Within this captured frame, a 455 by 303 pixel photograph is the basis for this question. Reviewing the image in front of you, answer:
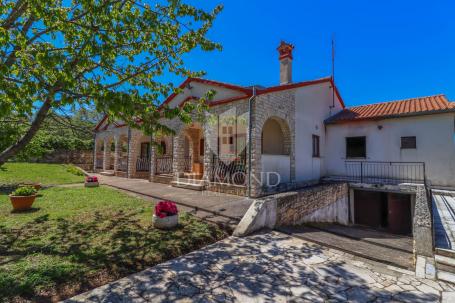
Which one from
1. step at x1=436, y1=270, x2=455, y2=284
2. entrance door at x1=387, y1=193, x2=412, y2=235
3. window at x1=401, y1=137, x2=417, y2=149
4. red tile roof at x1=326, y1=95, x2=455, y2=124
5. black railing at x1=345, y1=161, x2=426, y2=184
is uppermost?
red tile roof at x1=326, y1=95, x2=455, y2=124

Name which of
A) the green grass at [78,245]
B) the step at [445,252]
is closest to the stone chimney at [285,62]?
the green grass at [78,245]

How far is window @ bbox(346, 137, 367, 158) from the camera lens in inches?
499

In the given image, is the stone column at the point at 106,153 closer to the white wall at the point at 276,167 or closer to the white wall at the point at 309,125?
the white wall at the point at 276,167

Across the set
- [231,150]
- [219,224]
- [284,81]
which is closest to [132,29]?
[219,224]

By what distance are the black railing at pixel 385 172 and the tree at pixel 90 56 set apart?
443 inches

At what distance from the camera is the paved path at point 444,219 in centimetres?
471

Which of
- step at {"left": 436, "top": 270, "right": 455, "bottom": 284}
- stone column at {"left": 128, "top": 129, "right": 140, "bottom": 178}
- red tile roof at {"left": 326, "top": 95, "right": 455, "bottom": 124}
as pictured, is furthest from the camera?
stone column at {"left": 128, "top": 129, "right": 140, "bottom": 178}

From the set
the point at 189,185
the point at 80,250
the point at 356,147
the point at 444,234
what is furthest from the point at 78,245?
the point at 356,147

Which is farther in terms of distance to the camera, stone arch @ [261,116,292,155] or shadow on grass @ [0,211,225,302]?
stone arch @ [261,116,292,155]

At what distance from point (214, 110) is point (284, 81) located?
4.86 m

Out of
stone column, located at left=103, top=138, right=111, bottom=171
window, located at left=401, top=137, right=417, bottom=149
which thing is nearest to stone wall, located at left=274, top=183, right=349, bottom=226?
window, located at left=401, top=137, right=417, bottom=149

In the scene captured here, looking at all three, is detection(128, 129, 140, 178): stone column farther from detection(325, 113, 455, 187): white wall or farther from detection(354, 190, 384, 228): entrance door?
detection(354, 190, 384, 228): entrance door

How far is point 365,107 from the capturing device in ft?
49.1

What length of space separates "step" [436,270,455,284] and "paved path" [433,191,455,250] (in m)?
1.16
